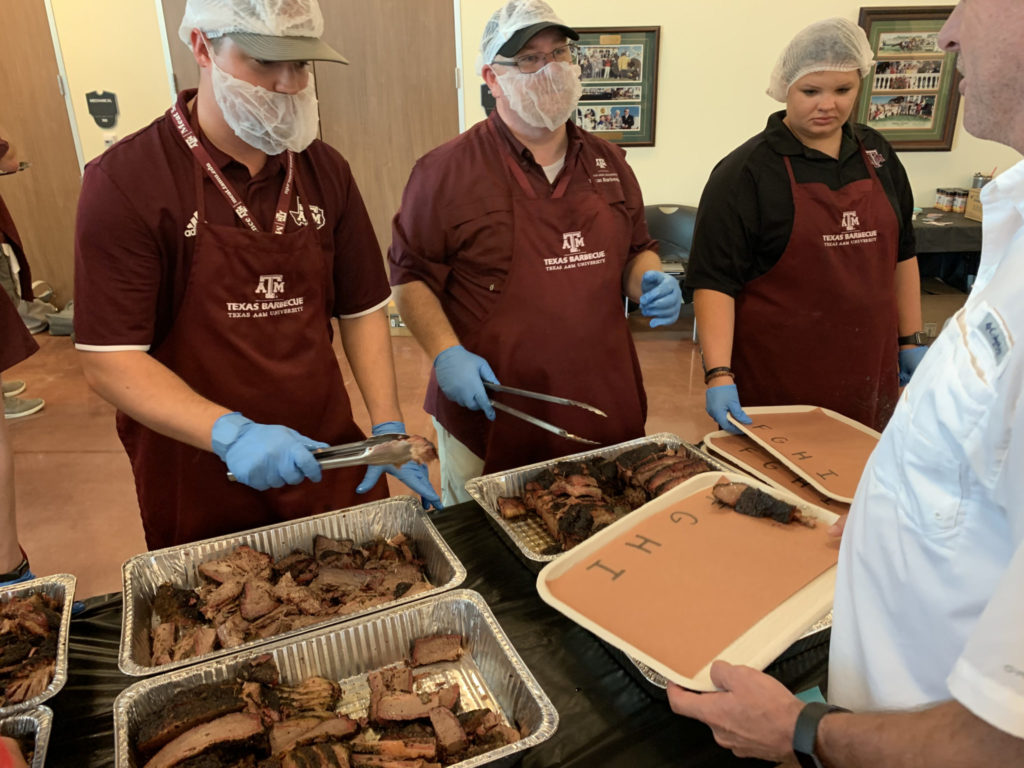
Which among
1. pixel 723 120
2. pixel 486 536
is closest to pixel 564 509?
pixel 486 536

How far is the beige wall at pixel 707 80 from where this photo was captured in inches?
230

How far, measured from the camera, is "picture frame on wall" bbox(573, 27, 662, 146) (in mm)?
5891

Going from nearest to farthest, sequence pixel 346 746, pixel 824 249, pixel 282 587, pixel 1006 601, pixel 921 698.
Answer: pixel 1006 601
pixel 921 698
pixel 346 746
pixel 282 587
pixel 824 249

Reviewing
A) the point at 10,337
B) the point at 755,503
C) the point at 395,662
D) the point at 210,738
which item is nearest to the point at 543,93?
the point at 755,503

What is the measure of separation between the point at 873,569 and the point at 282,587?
1.25 m

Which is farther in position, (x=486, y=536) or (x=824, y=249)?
(x=824, y=249)

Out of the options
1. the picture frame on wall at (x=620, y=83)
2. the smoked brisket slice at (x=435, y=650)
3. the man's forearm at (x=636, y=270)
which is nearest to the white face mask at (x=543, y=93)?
the man's forearm at (x=636, y=270)

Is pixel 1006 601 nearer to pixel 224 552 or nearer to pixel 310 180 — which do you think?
pixel 224 552

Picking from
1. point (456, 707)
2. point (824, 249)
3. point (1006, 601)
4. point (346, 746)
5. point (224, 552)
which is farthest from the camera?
point (824, 249)

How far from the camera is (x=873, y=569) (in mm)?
1052

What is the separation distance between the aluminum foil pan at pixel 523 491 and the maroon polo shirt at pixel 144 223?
0.90m

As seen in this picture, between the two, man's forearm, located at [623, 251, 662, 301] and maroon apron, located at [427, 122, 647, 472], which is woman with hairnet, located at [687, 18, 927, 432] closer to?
man's forearm, located at [623, 251, 662, 301]

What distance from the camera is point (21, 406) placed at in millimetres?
5348

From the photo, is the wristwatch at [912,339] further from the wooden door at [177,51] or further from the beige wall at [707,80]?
the wooden door at [177,51]
